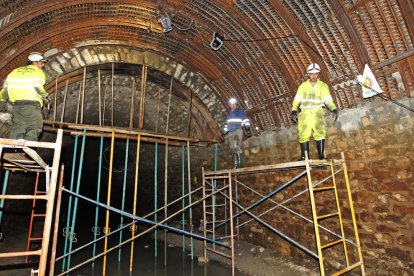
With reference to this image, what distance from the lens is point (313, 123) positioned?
508cm

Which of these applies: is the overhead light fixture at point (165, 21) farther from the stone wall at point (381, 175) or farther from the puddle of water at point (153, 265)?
the puddle of water at point (153, 265)

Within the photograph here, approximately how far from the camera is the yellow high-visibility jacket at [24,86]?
4.18m

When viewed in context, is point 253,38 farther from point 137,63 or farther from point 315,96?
point 137,63

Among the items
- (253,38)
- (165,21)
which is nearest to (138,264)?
(165,21)

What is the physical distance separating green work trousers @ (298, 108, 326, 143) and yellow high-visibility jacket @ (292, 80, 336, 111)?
0.10 meters

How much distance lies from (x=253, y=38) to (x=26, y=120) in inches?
187

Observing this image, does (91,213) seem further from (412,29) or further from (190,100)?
(412,29)

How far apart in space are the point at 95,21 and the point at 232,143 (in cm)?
454

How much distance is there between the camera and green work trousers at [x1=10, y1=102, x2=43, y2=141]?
4152 millimetres

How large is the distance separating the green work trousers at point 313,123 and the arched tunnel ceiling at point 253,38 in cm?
60

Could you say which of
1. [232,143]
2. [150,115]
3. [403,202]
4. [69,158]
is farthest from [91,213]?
[403,202]

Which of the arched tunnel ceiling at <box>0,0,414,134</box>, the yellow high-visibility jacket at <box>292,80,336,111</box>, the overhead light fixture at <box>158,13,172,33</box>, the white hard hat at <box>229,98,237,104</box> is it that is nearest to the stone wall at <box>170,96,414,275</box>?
the arched tunnel ceiling at <box>0,0,414,134</box>

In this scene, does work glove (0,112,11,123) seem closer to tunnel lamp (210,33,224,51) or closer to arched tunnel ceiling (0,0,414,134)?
arched tunnel ceiling (0,0,414,134)

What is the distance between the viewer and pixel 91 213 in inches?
631
